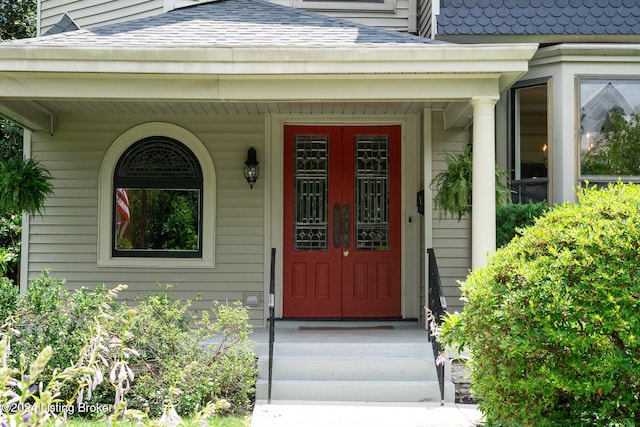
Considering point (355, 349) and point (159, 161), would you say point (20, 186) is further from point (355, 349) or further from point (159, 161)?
point (355, 349)

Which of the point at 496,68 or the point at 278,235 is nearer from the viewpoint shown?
the point at 496,68

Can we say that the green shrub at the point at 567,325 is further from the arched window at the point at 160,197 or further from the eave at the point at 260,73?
the arched window at the point at 160,197

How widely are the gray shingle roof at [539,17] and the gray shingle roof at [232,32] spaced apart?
2.78ft

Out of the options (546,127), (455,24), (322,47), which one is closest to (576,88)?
(546,127)

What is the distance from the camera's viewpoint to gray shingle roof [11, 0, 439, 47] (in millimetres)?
6070

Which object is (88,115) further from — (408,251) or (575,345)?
(575,345)

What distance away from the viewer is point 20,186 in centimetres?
673

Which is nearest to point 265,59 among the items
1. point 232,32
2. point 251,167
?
point 232,32

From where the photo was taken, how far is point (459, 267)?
305 inches

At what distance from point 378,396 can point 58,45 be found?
4.32 metres

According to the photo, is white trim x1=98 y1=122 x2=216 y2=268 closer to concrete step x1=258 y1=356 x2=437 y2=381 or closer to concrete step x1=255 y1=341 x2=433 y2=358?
concrete step x1=255 y1=341 x2=433 y2=358

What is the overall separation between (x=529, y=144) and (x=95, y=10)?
5796 mm

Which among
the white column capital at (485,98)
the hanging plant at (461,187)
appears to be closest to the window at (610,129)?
the hanging plant at (461,187)

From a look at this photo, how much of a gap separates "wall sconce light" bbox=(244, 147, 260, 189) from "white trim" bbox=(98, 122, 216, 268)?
43cm
